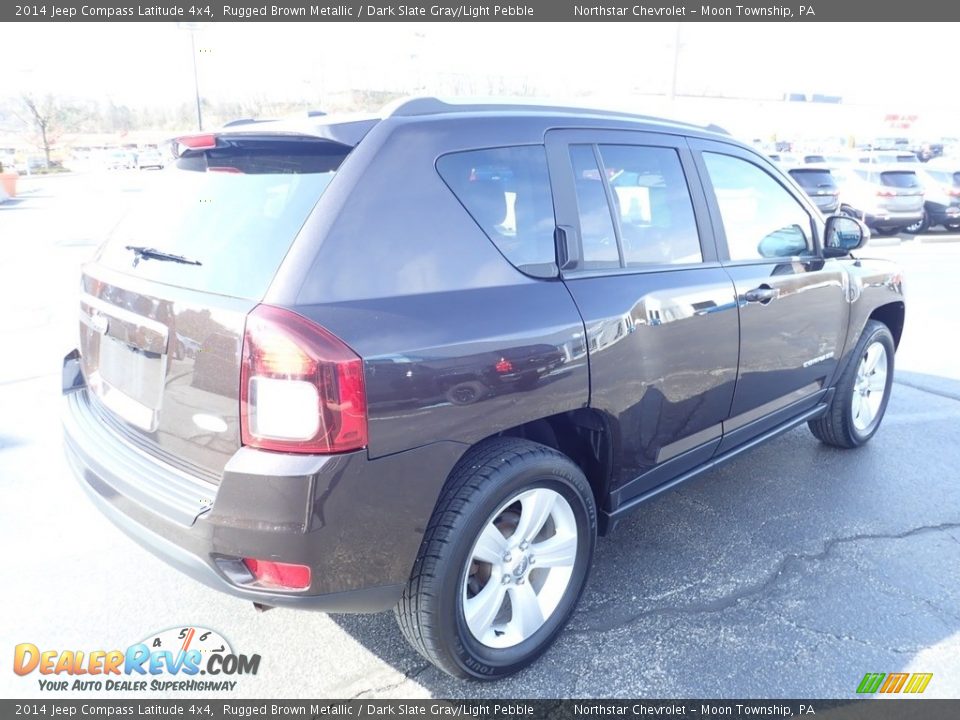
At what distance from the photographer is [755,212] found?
A: 3.58 m

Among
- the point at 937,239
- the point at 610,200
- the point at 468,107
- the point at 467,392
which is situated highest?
the point at 468,107

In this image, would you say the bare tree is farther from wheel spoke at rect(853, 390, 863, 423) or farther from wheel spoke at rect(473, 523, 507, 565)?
wheel spoke at rect(473, 523, 507, 565)

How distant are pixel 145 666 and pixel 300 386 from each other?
1.44 metres

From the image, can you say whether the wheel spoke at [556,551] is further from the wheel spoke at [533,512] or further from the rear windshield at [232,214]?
the rear windshield at [232,214]

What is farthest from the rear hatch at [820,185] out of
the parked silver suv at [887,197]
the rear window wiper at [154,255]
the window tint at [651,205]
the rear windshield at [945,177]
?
the rear window wiper at [154,255]

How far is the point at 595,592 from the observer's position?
3.00 m

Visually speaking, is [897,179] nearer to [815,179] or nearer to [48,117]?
[815,179]

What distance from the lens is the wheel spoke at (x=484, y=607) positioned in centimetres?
238

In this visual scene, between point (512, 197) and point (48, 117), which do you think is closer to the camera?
point (512, 197)

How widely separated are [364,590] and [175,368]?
0.91 meters

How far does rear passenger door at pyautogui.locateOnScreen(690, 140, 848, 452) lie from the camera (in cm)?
330

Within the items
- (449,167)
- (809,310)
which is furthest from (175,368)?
(809,310)

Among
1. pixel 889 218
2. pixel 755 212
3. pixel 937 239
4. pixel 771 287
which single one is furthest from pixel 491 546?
pixel 937 239

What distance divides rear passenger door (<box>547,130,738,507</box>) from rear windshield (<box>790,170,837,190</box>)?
48.3 feet
